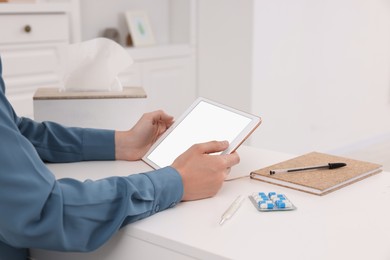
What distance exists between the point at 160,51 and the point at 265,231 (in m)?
2.76

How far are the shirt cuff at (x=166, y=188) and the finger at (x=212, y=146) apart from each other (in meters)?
0.08

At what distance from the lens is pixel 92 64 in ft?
5.44

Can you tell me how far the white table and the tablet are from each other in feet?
0.37

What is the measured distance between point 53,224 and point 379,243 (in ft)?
1.66

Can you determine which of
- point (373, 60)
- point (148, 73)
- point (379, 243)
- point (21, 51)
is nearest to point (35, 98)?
point (379, 243)

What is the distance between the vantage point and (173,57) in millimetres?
3734

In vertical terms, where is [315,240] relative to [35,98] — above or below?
below

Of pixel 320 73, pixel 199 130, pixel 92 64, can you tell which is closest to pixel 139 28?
pixel 320 73

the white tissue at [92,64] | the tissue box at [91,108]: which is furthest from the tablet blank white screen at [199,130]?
the white tissue at [92,64]

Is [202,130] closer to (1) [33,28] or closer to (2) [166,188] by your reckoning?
(2) [166,188]

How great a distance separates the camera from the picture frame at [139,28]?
3.61 metres

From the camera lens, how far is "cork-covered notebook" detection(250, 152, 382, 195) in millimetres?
1171

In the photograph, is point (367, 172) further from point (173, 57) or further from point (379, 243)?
point (173, 57)

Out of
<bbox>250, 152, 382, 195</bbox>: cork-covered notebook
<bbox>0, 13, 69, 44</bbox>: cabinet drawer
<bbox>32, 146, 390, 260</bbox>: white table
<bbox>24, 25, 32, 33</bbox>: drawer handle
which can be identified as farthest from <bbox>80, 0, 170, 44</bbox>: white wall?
<bbox>32, 146, 390, 260</bbox>: white table
